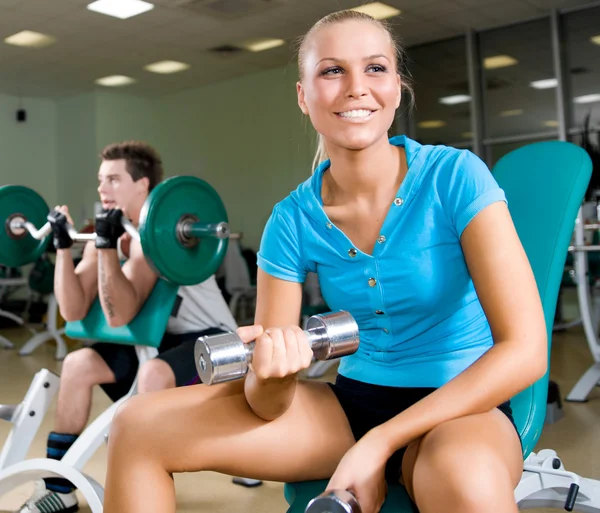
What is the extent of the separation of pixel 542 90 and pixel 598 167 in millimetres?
2040

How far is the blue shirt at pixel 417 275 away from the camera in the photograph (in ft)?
3.31

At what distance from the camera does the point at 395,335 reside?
106 centimetres

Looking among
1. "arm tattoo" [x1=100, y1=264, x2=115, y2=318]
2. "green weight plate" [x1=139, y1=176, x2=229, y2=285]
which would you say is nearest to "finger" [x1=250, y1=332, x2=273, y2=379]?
"green weight plate" [x1=139, y1=176, x2=229, y2=285]

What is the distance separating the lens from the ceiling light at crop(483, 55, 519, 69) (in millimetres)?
6164

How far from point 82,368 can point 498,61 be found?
5.32 metres

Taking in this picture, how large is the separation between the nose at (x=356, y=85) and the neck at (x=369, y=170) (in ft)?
0.30

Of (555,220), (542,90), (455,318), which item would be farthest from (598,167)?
(455,318)

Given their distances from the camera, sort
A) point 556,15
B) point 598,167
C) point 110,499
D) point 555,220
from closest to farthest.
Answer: point 110,499 < point 555,220 < point 598,167 < point 556,15

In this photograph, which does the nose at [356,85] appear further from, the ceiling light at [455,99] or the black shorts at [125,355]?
the ceiling light at [455,99]

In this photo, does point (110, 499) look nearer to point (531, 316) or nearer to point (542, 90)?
point (531, 316)

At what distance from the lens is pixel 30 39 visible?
616cm

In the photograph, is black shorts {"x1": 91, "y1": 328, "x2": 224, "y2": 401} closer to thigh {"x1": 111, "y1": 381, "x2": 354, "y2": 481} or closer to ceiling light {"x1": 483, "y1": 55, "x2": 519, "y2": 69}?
thigh {"x1": 111, "y1": 381, "x2": 354, "y2": 481}

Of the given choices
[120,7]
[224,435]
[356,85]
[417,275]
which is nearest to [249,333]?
[224,435]

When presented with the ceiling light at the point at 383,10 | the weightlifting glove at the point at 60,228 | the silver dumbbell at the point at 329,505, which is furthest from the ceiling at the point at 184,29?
the silver dumbbell at the point at 329,505
